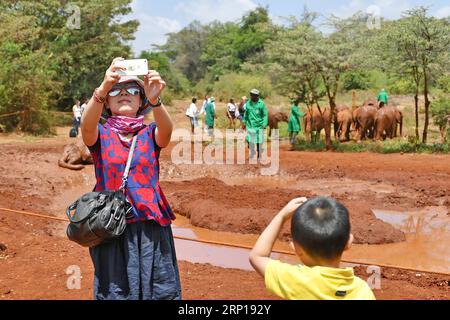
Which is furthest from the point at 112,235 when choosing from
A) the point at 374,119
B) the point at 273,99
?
the point at 273,99

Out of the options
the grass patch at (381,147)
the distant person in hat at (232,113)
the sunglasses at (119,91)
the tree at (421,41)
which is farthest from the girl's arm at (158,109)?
the distant person in hat at (232,113)

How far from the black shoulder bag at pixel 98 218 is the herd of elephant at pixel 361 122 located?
15189 millimetres

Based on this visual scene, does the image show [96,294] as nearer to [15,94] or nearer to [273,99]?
[15,94]

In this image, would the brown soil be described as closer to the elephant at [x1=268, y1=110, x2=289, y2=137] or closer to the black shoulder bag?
the black shoulder bag

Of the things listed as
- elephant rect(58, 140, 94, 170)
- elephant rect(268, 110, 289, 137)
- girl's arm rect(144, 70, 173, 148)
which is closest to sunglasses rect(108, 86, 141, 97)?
girl's arm rect(144, 70, 173, 148)

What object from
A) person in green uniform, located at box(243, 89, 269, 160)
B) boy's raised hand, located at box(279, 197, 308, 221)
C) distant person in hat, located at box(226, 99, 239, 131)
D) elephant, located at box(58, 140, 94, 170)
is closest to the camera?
boy's raised hand, located at box(279, 197, 308, 221)

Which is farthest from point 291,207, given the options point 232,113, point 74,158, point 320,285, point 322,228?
point 232,113

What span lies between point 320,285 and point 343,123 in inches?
685

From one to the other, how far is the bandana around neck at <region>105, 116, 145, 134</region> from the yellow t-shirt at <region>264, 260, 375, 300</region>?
123 cm

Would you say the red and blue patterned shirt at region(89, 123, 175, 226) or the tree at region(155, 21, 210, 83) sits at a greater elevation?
the tree at region(155, 21, 210, 83)

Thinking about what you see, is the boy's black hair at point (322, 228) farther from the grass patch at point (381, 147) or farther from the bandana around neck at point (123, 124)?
the grass patch at point (381, 147)

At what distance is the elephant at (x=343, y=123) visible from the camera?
18.9 metres

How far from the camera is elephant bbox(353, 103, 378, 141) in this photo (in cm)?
1845

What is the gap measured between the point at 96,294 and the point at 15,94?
17344 millimetres
